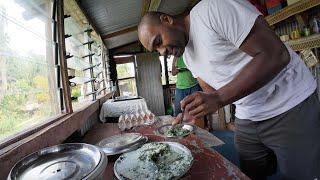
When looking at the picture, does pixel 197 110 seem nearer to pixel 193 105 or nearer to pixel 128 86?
pixel 193 105

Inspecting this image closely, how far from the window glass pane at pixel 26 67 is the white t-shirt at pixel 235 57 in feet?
3.27

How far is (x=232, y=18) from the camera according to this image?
3.52 feet

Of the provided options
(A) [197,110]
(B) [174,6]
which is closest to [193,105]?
(A) [197,110]

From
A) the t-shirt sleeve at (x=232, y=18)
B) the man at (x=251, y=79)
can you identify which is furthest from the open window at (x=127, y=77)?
the t-shirt sleeve at (x=232, y=18)

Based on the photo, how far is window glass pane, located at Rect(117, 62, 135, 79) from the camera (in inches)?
335

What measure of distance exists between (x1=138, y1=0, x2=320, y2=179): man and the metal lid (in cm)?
41

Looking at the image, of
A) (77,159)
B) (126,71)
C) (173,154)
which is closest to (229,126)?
(126,71)

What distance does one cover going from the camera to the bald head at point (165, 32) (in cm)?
142

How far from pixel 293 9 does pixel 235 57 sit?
2097mm

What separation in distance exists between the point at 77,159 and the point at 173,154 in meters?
0.46

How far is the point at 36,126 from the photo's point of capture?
1.46m

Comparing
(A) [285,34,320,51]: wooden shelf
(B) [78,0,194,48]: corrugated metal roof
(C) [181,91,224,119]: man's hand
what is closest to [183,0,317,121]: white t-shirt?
(C) [181,91,224,119]: man's hand

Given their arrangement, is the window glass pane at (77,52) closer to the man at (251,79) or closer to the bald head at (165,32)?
the bald head at (165,32)

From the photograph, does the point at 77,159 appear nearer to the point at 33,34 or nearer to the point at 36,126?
the point at 36,126
